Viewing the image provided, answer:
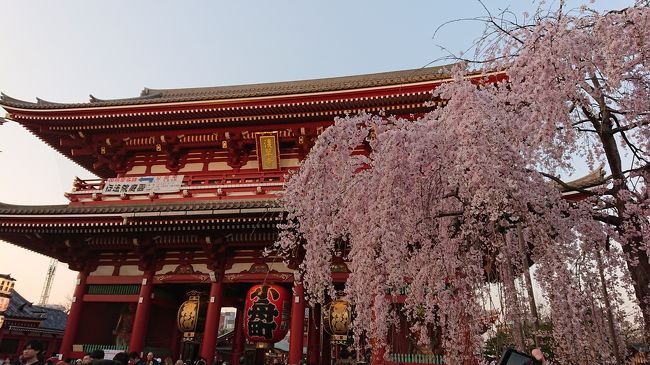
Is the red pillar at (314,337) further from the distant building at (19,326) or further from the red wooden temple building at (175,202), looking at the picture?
the distant building at (19,326)

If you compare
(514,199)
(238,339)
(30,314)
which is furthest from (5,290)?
(514,199)

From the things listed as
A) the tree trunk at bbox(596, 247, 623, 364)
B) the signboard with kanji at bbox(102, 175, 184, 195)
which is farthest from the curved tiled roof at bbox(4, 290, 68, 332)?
the tree trunk at bbox(596, 247, 623, 364)

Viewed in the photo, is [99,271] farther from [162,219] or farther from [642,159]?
[642,159]

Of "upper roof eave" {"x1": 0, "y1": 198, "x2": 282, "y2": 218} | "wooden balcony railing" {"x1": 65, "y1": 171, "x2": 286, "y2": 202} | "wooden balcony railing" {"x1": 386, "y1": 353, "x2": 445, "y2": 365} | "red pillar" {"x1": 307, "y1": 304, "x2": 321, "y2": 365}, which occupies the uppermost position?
"wooden balcony railing" {"x1": 65, "y1": 171, "x2": 286, "y2": 202}

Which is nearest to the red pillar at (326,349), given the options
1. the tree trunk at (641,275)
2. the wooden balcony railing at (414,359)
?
the wooden balcony railing at (414,359)

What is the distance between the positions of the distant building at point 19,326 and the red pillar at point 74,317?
45.6 ft

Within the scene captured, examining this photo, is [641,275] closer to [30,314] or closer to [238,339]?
[238,339]

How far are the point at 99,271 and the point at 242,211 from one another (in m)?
5.44

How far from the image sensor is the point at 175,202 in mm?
11500

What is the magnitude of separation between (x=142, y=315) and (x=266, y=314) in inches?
137

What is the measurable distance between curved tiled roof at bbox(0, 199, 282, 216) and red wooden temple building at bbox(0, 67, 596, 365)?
0.04m

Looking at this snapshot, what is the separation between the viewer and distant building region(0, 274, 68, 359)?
2306 centimetres

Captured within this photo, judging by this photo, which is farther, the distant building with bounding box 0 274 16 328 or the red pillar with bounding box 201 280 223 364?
the distant building with bounding box 0 274 16 328

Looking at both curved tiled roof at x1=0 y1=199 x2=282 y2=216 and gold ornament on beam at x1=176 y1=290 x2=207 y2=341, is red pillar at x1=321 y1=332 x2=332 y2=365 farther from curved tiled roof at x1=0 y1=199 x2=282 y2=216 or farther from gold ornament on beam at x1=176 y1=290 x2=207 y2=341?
curved tiled roof at x1=0 y1=199 x2=282 y2=216
